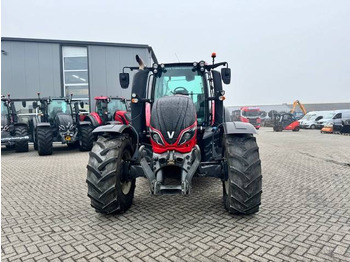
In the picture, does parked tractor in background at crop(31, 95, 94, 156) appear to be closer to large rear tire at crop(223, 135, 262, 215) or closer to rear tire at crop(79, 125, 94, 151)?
rear tire at crop(79, 125, 94, 151)

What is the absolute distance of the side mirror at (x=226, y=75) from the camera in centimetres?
461

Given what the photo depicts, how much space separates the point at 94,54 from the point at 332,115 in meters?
22.1

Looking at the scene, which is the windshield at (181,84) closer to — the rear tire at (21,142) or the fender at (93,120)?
the fender at (93,120)

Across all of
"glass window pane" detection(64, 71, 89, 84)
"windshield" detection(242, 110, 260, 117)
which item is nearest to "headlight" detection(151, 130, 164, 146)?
"glass window pane" detection(64, 71, 89, 84)

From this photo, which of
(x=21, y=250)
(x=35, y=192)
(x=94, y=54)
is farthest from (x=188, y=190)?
(x=94, y=54)

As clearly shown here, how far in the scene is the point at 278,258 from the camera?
2533 mm

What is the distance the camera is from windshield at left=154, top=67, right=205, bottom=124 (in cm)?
472

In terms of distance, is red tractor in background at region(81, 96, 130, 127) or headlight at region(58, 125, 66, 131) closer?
headlight at region(58, 125, 66, 131)

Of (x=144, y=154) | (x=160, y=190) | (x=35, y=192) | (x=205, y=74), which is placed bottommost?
(x=35, y=192)

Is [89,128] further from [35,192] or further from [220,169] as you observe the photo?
[220,169]

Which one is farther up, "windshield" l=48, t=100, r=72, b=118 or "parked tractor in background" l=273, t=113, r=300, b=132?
"windshield" l=48, t=100, r=72, b=118

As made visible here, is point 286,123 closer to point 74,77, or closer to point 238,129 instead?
point 74,77

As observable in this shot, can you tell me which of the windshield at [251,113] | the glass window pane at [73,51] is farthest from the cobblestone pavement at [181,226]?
the windshield at [251,113]

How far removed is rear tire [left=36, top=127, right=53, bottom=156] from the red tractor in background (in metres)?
1.89
